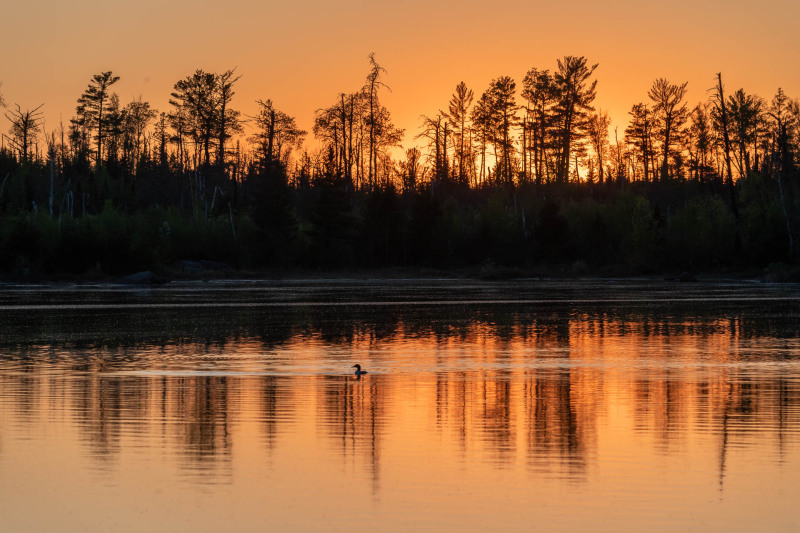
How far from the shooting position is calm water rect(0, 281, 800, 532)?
11570 mm

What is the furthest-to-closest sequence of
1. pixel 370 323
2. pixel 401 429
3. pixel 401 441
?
pixel 370 323, pixel 401 429, pixel 401 441

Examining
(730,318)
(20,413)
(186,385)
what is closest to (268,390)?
(186,385)

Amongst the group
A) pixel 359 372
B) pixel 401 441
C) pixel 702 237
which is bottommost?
pixel 401 441

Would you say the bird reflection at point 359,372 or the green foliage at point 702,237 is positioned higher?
the green foliage at point 702,237

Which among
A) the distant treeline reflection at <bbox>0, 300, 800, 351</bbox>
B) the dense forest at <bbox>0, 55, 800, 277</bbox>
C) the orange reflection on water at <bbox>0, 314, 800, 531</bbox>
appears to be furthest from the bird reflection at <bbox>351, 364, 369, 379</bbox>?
the dense forest at <bbox>0, 55, 800, 277</bbox>

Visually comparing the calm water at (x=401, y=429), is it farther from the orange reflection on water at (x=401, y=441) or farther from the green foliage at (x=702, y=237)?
the green foliage at (x=702, y=237)

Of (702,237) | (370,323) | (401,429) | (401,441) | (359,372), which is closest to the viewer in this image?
(401,441)

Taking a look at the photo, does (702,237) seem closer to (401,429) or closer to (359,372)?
(359,372)

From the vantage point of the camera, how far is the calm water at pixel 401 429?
11570 mm

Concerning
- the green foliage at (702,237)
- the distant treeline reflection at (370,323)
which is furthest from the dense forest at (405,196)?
the distant treeline reflection at (370,323)

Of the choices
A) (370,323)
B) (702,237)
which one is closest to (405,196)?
(702,237)

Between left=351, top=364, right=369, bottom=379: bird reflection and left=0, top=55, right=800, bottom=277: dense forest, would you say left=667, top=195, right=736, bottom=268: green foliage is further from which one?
left=351, top=364, right=369, bottom=379: bird reflection

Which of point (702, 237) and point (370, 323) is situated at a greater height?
point (702, 237)

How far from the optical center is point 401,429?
16375 millimetres
